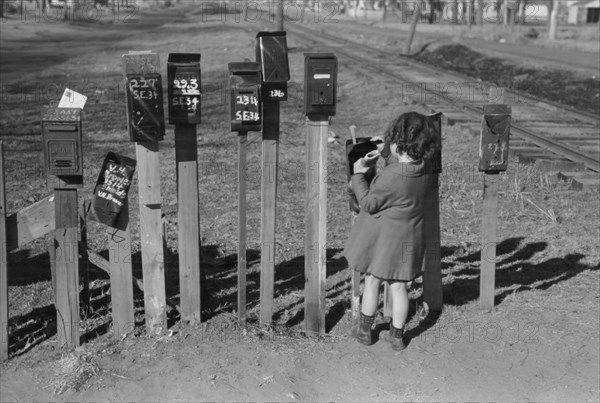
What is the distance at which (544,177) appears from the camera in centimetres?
982

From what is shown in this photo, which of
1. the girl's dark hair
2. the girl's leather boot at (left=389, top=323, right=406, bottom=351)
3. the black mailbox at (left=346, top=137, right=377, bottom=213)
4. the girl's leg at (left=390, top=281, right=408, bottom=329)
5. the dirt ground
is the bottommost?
the dirt ground

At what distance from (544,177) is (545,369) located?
17.4 feet

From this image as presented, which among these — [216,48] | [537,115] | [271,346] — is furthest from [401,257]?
[216,48]

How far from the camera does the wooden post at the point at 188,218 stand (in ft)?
15.5

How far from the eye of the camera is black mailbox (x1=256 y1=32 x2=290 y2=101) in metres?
4.73

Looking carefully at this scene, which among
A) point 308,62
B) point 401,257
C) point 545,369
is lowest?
point 545,369

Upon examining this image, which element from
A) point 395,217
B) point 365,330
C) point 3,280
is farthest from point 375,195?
point 3,280

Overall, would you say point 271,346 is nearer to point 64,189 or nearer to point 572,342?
point 64,189

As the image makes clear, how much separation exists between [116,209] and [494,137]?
2493mm

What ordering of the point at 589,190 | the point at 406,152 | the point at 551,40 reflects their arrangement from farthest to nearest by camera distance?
the point at 551,40 → the point at 589,190 → the point at 406,152

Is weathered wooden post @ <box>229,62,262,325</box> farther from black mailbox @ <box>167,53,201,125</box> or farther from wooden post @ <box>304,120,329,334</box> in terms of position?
wooden post @ <box>304,120,329,334</box>

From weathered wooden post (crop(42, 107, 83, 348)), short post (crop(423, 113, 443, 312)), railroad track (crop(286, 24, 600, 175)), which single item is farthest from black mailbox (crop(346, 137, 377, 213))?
weathered wooden post (crop(42, 107, 83, 348))

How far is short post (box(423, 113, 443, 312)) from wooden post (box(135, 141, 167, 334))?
170 cm

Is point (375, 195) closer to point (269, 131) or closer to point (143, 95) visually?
point (269, 131)
